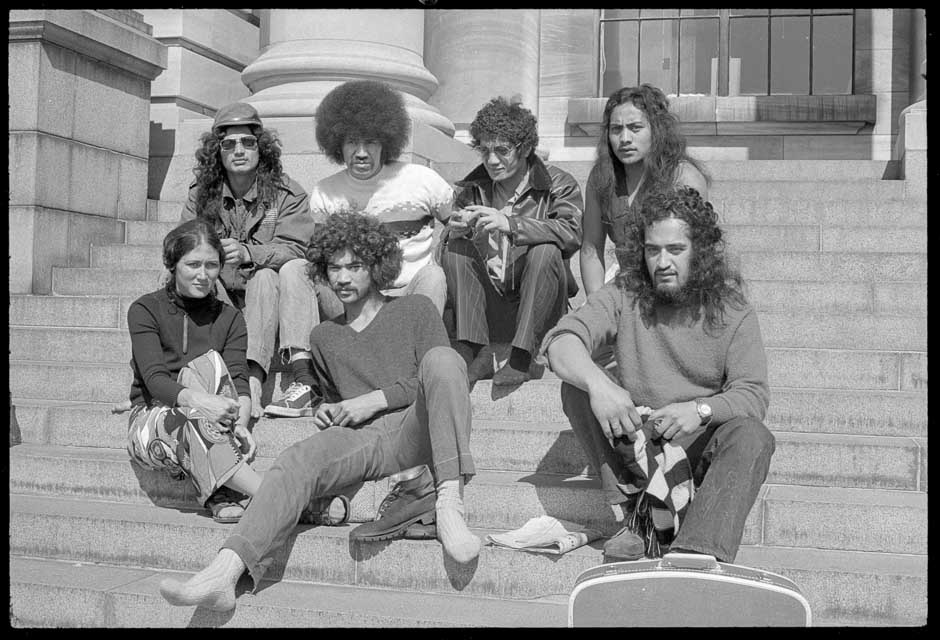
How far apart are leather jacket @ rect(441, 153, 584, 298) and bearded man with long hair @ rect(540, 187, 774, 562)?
2.93 ft

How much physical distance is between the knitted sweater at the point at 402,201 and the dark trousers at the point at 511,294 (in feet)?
1.12

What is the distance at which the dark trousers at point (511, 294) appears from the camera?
4.62m

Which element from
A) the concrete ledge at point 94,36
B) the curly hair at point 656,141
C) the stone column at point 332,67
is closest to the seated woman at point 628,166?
the curly hair at point 656,141

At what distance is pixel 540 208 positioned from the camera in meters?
4.93

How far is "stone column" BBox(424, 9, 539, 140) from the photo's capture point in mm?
9992

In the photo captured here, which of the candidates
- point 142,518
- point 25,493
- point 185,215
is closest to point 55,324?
point 185,215

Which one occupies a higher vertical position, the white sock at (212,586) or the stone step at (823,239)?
the stone step at (823,239)

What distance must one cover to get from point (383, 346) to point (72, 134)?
3.63 m

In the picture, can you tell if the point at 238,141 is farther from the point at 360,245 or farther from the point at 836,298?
the point at 836,298

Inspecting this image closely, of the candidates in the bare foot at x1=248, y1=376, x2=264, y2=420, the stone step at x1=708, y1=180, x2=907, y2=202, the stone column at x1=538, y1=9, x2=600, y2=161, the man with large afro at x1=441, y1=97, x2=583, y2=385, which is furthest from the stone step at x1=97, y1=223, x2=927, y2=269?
the stone column at x1=538, y1=9, x2=600, y2=161

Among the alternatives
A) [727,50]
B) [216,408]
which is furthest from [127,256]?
[727,50]

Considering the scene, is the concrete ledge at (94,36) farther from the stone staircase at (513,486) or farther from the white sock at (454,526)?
the white sock at (454,526)

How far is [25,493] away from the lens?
4.45 metres
